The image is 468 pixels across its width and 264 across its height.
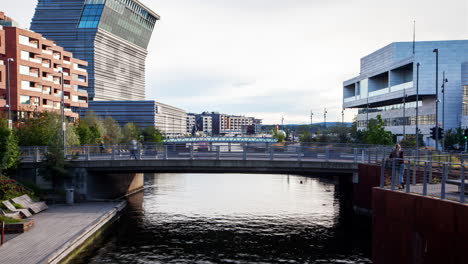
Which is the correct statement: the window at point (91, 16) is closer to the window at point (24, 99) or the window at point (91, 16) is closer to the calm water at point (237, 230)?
the window at point (24, 99)

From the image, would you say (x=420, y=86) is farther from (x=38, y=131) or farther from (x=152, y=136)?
(x=152, y=136)

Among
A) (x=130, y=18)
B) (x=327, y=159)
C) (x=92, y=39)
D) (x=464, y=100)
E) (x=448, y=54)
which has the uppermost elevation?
(x=130, y=18)

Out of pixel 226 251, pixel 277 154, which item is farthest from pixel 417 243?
pixel 277 154

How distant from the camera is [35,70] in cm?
6750

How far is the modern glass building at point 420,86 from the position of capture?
77.2m

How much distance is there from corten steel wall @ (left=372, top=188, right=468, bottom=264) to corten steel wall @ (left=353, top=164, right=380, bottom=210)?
12925mm

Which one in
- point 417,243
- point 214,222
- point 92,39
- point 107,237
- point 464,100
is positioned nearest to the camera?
point 417,243

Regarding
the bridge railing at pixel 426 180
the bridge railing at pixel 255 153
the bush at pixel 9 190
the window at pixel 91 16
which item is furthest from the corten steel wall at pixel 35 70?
the window at pixel 91 16

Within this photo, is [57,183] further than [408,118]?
No

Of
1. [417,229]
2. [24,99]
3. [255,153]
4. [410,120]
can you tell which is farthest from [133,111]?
[417,229]

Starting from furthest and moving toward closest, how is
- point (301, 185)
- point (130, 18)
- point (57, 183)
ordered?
point (130, 18)
point (301, 185)
point (57, 183)

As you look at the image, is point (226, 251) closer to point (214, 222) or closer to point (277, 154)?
point (214, 222)

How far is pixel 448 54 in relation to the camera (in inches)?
3113

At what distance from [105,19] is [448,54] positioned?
12261 centimetres
